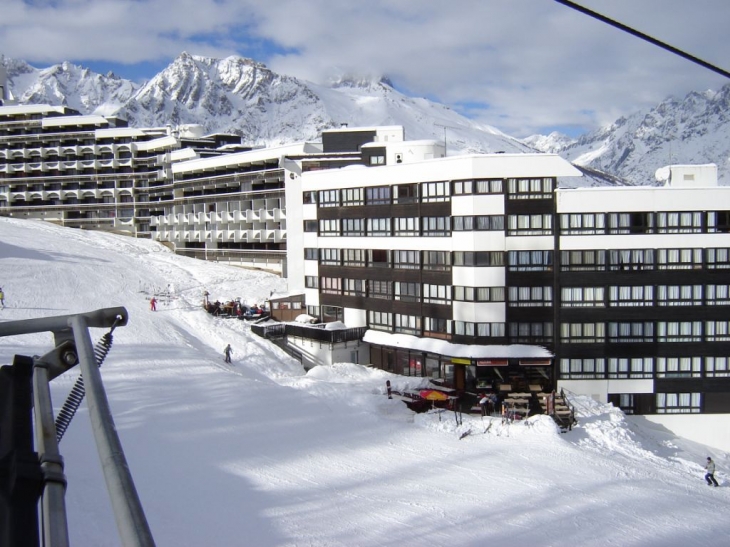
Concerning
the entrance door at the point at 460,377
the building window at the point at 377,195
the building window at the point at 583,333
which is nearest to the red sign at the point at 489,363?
the entrance door at the point at 460,377

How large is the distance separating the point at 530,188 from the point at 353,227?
43.0 feet

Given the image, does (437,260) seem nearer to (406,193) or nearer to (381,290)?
(406,193)

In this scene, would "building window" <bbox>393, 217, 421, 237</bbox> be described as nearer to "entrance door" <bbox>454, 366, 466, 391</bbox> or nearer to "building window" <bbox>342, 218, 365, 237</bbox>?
"building window" <bbox>342, 218, 365, 237</bbox>

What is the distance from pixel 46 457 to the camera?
9.24 feet

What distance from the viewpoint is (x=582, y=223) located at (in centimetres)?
3506

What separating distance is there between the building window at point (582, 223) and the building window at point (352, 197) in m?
13.8

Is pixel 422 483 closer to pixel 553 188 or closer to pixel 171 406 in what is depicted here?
pixel 171 406

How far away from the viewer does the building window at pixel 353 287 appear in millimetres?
42000

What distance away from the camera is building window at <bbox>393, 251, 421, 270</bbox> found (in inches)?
1517

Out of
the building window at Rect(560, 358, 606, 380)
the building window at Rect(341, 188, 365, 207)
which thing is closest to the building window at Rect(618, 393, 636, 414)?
the building window at Rect(560, 358, 606, 380)

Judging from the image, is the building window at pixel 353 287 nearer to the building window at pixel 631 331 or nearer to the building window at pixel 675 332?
the building window at pixel 631 331

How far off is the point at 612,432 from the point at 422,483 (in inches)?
498

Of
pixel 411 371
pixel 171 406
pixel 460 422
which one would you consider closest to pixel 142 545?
pixel 171 406

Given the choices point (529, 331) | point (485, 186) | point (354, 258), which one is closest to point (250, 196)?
point (354, 258)
